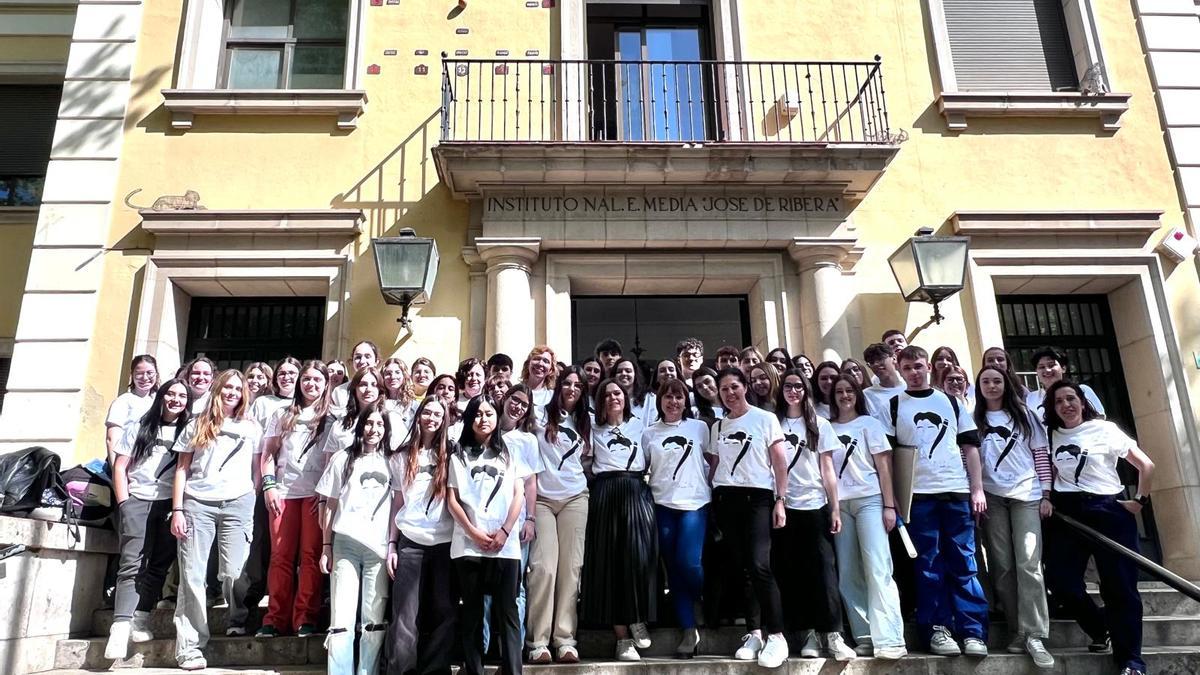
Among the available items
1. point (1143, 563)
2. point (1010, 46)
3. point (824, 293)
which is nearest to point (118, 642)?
point (1143, 563)

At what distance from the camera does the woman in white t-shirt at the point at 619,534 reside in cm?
476

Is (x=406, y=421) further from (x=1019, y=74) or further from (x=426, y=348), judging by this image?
(x=1019, y=74)

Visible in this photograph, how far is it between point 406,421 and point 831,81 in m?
6.20

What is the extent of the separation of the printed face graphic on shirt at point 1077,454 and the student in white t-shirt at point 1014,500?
5.4 inches

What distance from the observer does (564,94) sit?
27.9 ft

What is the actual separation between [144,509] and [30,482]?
0.79 metres

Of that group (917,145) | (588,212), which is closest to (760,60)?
(917,145)

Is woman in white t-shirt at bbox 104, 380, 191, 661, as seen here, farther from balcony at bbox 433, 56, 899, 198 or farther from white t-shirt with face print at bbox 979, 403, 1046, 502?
white t-shirt with face print at bbox 979, 403, 1046, 502

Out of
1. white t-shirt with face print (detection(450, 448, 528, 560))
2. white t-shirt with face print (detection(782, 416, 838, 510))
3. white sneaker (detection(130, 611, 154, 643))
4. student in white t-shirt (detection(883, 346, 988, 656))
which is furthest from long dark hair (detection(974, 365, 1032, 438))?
white sneaker (detection(130, 611, 154, 643))

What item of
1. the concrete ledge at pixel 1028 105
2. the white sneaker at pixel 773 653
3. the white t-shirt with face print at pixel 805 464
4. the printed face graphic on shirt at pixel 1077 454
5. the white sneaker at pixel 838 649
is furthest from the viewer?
the concrete ledge at pixel 1028 105

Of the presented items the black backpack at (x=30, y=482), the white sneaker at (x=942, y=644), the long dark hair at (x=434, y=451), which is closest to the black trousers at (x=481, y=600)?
the long dark hair at (x=434, y=451)

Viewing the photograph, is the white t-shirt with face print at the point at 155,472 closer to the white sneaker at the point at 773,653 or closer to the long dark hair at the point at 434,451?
the long dark hair at the point at 434,451

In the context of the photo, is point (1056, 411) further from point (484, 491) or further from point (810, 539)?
point (484, 491)

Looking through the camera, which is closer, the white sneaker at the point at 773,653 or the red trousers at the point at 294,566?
the white sneaker at the point at 773,653
